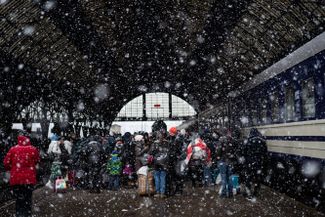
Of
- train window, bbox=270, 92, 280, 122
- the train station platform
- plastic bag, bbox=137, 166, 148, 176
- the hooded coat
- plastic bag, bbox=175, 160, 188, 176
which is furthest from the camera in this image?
plastic bag, bbox=175, 160, 188, 176

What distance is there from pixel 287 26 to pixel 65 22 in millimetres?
8246

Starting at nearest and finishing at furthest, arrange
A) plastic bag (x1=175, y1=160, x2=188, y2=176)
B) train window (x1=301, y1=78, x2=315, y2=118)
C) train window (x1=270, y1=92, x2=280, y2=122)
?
train window (x1=301, y1=78, x2=315, y2=118) → train window (x1=270, y1=92, x2=280, y2=122) → plastic bag (x1=175, y1=160, x2=188, y2=176)

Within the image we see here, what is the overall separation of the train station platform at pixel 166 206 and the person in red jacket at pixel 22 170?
952 millimetres

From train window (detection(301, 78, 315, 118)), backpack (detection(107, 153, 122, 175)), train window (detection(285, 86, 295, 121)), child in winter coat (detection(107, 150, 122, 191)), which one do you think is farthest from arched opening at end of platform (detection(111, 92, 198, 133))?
train window (detection(301, 78, 315, 118))

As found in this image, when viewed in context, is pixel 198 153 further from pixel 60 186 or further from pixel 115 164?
pixel 60 186

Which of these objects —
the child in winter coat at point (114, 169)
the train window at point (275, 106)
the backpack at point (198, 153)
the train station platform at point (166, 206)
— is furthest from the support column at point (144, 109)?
the backpack at point (198, 153)

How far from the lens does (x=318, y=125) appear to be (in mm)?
7750

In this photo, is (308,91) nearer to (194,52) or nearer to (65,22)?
(65,22)

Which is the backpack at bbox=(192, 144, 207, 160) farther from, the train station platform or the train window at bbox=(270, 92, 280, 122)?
the train window at bbox=(270, 92, 280, 122)

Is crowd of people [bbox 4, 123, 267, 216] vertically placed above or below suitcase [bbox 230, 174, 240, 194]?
above

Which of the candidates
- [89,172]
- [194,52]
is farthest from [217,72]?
[89,172]

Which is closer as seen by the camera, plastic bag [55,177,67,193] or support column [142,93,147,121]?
plastic bag [55,177,67,193]

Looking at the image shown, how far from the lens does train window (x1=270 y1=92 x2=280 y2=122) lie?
34.3ft

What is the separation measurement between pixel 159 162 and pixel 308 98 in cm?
352
